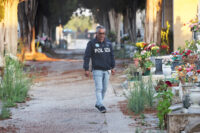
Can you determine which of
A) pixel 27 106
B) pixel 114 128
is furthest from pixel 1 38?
pixel 114 128

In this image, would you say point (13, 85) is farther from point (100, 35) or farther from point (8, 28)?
point (8, 28)

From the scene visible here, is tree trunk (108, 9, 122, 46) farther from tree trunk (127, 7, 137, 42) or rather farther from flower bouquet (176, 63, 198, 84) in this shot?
flower bouquet (176, 63, 198, 84)

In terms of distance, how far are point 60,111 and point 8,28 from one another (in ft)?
27.7

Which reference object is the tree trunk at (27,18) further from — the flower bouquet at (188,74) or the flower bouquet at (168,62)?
the flower bouquet at (188,74)

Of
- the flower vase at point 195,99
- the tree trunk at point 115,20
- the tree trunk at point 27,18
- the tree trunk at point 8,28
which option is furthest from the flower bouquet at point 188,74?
the tree trunk at point 115,20

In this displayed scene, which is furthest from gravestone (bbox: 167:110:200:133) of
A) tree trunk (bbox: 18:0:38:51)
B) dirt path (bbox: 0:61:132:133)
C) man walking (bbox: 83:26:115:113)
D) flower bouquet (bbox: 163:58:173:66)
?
tree trunk (bbox: 18:0:38:51)

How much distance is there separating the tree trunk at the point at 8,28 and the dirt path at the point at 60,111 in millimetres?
1997

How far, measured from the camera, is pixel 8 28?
18.6m

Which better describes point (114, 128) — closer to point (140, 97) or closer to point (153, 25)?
point (140, 97)

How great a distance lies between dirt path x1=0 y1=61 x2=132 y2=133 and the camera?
8.96 m

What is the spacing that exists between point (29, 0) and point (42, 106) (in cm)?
2023

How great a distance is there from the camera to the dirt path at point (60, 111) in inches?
353

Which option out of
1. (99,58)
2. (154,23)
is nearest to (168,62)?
(99,58)

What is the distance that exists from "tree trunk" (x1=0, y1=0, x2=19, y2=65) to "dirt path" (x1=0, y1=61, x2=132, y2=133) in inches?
78.6
